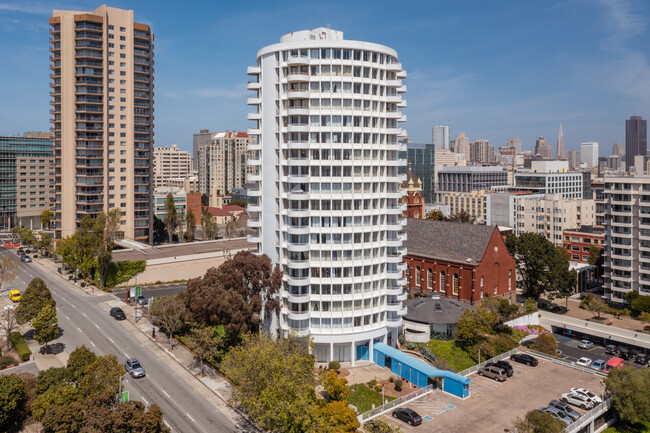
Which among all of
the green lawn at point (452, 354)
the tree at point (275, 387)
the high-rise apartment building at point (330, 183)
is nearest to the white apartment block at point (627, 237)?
the green lawn at point (452, 354)

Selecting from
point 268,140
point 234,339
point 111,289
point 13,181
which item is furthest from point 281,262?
point 13,181

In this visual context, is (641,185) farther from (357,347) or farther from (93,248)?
(93,248)

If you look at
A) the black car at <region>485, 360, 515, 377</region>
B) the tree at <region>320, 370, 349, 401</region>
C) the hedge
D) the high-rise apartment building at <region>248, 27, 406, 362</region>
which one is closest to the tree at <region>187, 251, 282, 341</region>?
the high-rise apartment building at <region>248, 27, 406, 362</region>

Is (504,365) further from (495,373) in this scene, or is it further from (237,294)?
(237,294)

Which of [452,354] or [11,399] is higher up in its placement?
[11,399]

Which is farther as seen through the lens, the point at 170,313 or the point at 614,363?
the point at 614,363

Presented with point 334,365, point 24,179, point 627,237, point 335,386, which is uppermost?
point 24,179

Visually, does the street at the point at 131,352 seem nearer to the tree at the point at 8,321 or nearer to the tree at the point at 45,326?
the tree at the point at 45,326

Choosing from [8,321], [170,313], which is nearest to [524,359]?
[170,313]
